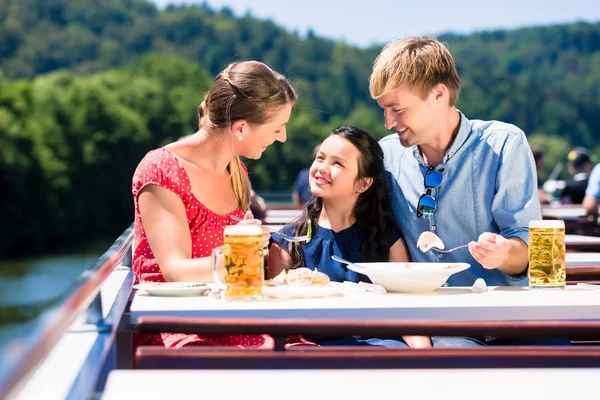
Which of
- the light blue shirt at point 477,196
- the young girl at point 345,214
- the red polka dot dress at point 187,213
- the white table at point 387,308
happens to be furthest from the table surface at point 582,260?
the red polka dot dress at point 187,213

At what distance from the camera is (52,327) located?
1216 mm

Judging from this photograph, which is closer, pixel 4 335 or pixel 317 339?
pixel 317 339

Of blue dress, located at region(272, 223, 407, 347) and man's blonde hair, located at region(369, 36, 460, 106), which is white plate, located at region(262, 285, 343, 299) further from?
man's blonde hair, located at region(369, 36, 460, 106)

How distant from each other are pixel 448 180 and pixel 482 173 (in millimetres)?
103

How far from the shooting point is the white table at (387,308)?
1980 mm

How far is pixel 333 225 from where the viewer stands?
2883 mm

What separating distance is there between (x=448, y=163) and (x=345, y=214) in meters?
0.34

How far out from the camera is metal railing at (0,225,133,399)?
982mm

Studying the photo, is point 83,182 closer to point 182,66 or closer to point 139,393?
point 182,66

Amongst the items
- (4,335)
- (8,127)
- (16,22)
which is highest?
(16,22)

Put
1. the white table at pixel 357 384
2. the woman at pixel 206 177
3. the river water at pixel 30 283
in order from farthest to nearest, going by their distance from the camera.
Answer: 1. the river water at pixel 30 283
2. the woman at pixel 206 177
3. the white table at pixel 357 384

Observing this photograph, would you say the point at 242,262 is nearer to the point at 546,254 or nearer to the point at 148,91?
the point at 546,254

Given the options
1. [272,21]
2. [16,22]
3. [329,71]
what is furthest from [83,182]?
[272,21]

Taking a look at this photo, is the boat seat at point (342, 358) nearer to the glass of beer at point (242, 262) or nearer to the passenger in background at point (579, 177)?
the glass of beer at point (242, 262)
